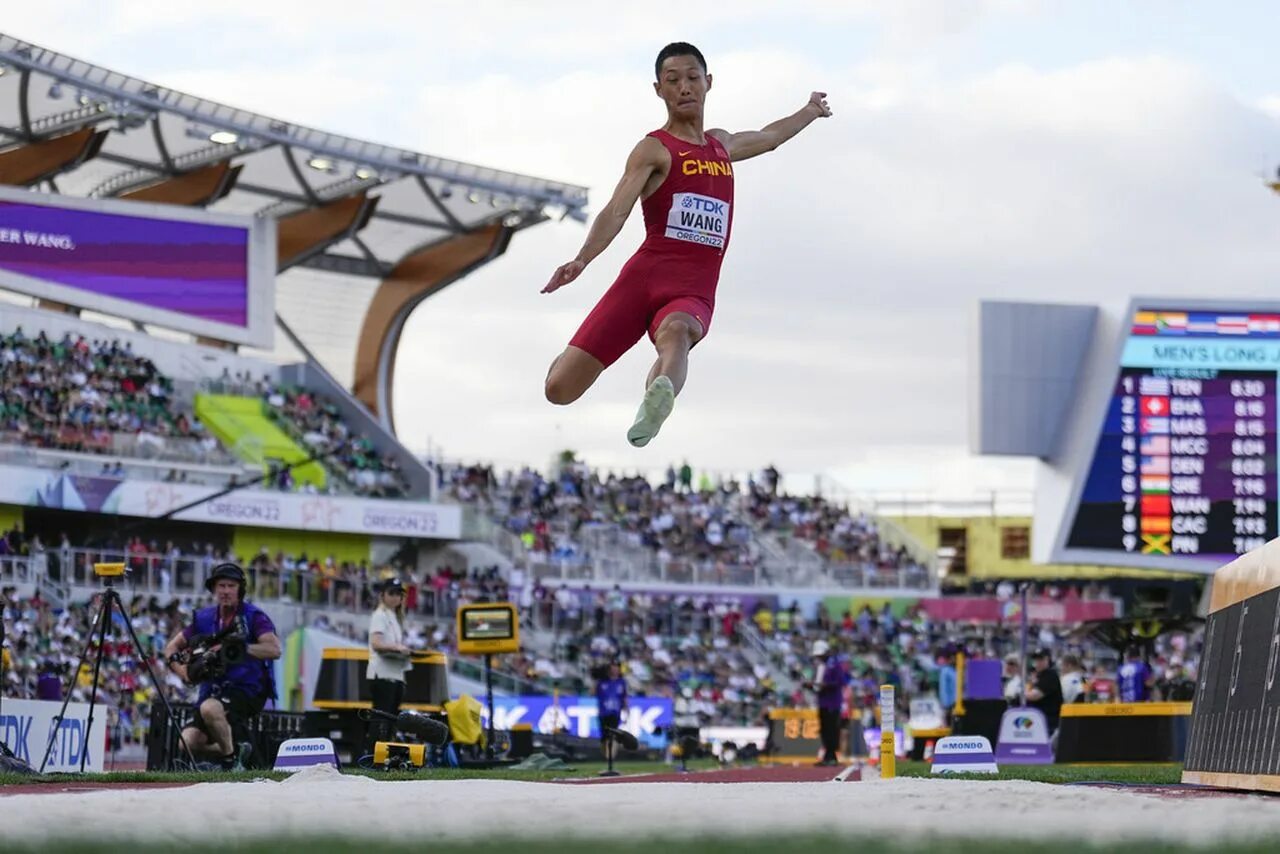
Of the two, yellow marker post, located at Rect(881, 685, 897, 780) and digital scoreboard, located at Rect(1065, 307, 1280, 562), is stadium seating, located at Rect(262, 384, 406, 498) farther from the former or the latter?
yellow marker post, located at Rect(881, 685, 897, 780)

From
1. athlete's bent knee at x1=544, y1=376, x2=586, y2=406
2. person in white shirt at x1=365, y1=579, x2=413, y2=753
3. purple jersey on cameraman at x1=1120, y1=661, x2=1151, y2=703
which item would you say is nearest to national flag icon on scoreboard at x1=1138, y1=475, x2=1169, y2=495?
purple jersey on cameraman at x1=1120, y1=661, x2=1151, y2=703

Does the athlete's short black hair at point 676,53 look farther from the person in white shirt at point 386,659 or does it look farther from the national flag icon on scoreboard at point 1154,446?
the national flag icon on scoreboard at point 1154,446

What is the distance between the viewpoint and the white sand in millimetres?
5133

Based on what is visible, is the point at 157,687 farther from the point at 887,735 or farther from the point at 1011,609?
the point at 1011,609

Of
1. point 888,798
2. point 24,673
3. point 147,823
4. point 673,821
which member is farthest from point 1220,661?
point 24,673

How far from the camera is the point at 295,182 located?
42844 millimetres

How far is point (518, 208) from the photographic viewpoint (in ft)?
148

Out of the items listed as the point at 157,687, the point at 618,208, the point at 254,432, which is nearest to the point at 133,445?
the point at 254,432

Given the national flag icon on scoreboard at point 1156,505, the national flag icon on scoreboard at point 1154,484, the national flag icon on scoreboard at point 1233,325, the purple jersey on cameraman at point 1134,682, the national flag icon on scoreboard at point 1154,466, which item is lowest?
the purple jersey on cameraman at point 1134,682

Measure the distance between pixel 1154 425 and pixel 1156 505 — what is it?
121 cm

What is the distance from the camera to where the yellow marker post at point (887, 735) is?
9.98 m

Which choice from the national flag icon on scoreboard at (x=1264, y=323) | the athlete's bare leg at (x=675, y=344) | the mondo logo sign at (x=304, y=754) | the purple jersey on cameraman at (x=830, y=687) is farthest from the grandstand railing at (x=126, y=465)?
the athlete's bare leg at (x=675, y=344)

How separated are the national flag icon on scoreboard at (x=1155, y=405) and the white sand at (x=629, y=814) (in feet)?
82.0

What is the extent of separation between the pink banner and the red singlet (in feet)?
112
